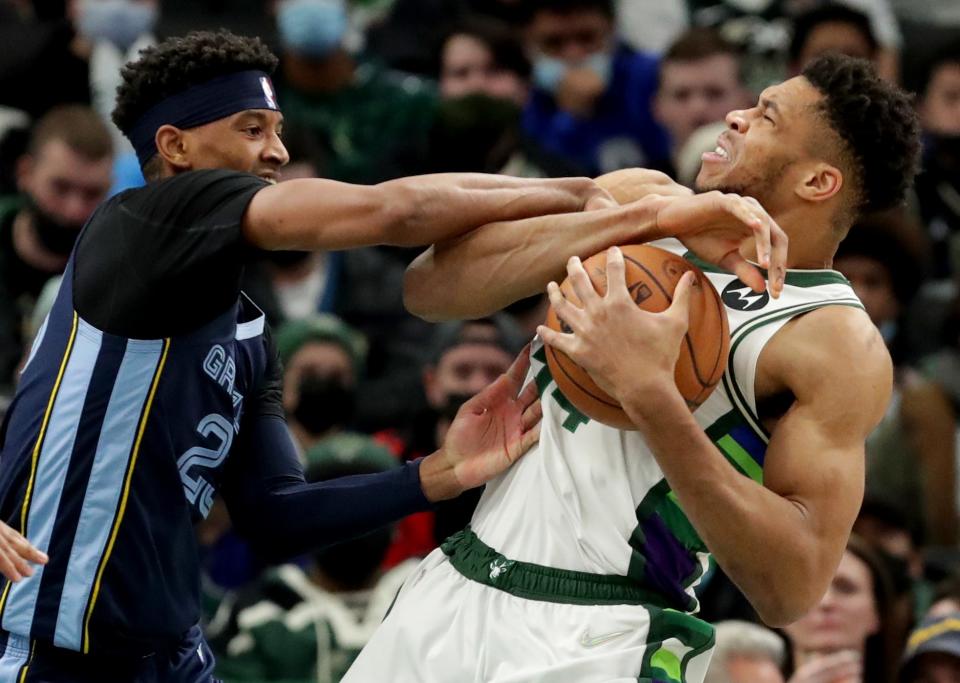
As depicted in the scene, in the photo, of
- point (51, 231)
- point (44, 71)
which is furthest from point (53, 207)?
Result: point (44, 71)

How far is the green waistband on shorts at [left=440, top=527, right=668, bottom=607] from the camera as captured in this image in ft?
14.0

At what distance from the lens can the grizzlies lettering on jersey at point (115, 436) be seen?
14.2 feet

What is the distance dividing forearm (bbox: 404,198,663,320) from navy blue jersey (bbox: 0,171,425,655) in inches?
19.5

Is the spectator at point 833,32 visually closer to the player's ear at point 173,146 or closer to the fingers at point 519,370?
the fingers at point 519,370

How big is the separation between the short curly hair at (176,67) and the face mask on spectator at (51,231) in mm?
3511

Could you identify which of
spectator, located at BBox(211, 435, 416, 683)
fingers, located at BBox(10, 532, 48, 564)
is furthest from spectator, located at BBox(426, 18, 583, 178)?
fingers, located at BBox(10, 532, 48, 564)

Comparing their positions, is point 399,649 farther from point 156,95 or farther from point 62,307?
point 156,95

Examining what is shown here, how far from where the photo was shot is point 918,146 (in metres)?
4.60

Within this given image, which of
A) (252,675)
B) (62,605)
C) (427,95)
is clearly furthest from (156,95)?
(427,95)

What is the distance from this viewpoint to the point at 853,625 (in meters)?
6.49

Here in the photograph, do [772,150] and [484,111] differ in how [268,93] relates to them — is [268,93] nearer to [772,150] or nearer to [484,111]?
[772,150]

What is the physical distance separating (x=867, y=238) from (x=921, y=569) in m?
1.67

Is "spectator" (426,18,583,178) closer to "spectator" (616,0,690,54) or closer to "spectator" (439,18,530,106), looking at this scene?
"spectator" (439,18,530,106)

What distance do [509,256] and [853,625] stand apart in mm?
2891
